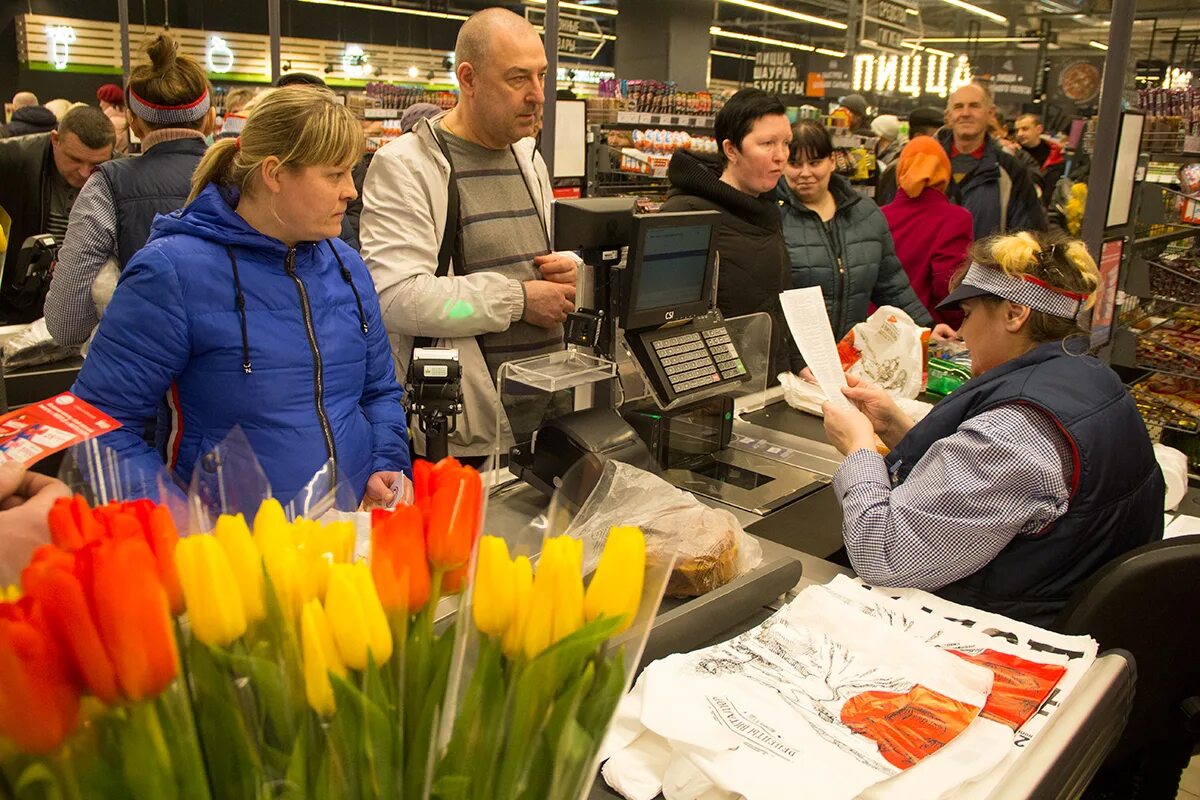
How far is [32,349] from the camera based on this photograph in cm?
341

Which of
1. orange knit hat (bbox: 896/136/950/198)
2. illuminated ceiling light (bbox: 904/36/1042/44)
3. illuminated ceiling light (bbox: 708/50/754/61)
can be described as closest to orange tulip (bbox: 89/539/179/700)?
orange knit hat (bbox: 896/136/950/198)

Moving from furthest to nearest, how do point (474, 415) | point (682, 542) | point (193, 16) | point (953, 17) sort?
1. point (193, 16)
2. point (953, 17)
3. point (474, 415)
4. point (682, 542)

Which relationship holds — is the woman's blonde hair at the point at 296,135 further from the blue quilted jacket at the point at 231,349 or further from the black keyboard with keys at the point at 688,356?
the black keyboard with keys at the point at 688,356

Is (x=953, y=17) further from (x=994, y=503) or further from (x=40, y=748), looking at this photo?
(x=40, y=748)

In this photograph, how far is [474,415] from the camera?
253 cm

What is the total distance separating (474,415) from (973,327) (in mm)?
1222

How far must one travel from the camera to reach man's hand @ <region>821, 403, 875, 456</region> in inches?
80.4

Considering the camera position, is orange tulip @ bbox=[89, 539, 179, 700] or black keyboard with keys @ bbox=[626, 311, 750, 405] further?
black keyboard with keys @ bbox=[626, 311, 750, 405]

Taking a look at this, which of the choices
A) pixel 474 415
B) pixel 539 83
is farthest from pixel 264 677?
pixel 539 83

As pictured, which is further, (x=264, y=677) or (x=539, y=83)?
(x=539, y=83)

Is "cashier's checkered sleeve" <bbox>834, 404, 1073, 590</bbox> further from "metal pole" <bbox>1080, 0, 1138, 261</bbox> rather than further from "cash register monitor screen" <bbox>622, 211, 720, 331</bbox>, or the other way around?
"metal pole" <bbox>1080, 0, 1138, 261</bbox>

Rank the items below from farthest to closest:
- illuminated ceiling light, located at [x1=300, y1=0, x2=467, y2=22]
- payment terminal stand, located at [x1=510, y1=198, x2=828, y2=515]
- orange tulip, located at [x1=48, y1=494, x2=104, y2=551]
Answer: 1. illuminated ceiling light, located at [x1=300, y1=0, x2=467, y2=22]
2. payment terminal stand, located at [x1=510, y1=198, x2=828, y2=515]
3. orange tulip, located at [x1=48, y1=494, x2=104, y2=551]

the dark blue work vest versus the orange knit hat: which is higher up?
the orange knit hat

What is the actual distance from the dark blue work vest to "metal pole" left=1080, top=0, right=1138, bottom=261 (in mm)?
2222
